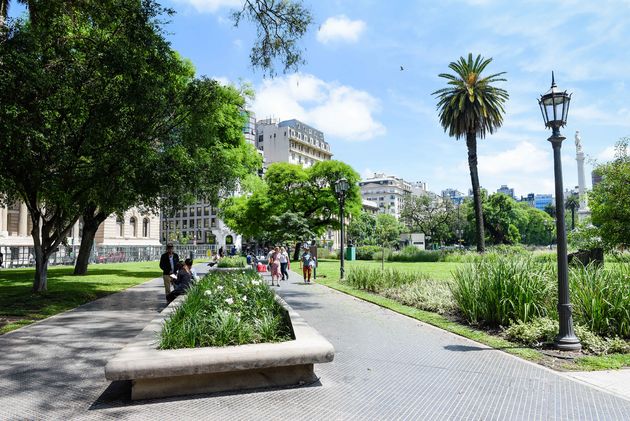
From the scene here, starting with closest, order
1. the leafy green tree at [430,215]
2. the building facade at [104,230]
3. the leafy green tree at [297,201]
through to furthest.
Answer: the leafy green tree at [297,201] < the building facade at [104,230] < the leafy green tree at [430,215]

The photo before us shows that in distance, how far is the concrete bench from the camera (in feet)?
16.3

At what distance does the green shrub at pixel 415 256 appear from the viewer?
1622 inches

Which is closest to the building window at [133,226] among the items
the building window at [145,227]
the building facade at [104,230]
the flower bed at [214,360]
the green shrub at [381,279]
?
the building facade at [104,230]

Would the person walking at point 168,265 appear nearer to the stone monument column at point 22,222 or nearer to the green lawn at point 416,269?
the green lawn at point 416,269

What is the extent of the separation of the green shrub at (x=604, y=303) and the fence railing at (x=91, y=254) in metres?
26.1

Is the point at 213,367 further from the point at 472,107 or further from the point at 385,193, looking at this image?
the point at 385,193

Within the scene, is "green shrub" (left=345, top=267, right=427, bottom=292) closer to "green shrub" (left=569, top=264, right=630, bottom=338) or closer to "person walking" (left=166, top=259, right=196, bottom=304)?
"person walking" (left=166, top=259, right=196, bottom=304)

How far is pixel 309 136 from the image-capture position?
12100 cm

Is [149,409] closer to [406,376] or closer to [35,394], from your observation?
[35,394]

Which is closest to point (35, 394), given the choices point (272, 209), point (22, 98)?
point (22, 98)

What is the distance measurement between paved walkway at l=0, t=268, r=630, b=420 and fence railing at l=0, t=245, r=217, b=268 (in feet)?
79.1

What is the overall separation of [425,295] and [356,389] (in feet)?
26.1

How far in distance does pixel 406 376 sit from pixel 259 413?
2.24m

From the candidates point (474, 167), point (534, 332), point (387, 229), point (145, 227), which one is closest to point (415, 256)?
point (474, 167)
